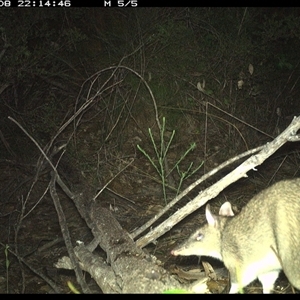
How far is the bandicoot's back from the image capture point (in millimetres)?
4125

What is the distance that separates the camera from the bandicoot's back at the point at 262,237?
13.5ft

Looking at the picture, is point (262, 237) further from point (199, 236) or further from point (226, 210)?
point (199, 236)

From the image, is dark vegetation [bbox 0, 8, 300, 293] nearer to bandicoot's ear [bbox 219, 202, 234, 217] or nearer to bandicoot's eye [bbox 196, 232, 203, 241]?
bandicoot's eye [bbox 196, 232, 203, 241]

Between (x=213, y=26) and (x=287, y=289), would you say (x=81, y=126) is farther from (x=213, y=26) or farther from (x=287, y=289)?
(x=287, y=289)

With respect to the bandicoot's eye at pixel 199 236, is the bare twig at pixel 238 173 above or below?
above

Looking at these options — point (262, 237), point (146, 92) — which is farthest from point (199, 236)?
point (146, 92)

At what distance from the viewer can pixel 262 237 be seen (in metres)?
4.43

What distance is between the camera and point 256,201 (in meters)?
4.61

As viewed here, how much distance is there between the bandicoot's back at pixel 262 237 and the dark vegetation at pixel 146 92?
2.51m

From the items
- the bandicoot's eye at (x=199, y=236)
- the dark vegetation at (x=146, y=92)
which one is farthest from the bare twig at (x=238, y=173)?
the dark vegetation at (x=146, y=92)

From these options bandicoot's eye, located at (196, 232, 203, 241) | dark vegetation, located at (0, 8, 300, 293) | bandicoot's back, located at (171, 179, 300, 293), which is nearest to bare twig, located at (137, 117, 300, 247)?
bandicoot's back, located at (171, 179, 300, 293)

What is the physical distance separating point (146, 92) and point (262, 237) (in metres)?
4.99

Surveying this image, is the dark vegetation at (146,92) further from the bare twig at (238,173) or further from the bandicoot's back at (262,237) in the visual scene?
the bandicoot's back at (262,237)

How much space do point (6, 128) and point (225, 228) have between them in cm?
539
